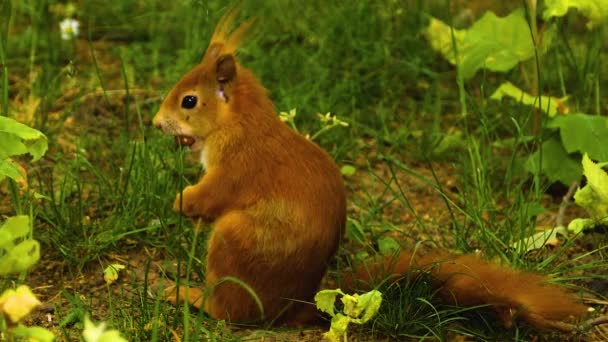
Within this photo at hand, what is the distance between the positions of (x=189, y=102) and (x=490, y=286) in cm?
101

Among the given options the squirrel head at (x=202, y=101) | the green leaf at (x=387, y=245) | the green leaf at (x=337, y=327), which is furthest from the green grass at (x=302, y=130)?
the green leaf at (x=337, y=327)

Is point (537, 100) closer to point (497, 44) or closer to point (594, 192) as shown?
point (497, 44)

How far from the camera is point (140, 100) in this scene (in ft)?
14.4

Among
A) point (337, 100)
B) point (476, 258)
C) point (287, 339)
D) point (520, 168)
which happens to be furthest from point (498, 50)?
point (287, 339)

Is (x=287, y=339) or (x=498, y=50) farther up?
(x=498, y=50)

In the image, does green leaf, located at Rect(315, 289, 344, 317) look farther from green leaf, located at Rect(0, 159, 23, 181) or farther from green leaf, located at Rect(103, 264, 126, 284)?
green leaf, located at Rect(0, 159, 23, 181)

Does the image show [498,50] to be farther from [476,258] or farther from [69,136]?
[69,136]

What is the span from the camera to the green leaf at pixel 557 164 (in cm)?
359

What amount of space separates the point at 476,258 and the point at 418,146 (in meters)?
1.23

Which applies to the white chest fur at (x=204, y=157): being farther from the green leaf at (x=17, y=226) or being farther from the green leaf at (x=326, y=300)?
the green leaf at (x=17, y=226)

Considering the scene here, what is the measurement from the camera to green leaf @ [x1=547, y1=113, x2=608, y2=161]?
3.52 metres

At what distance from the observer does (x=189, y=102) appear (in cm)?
295

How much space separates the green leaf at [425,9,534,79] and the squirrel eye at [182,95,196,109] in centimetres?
120

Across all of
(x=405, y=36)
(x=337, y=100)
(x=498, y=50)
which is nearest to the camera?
(x=498, y=50)
